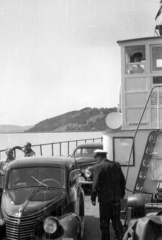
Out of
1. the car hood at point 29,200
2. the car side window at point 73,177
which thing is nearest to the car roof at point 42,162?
the car side window at point 73,177

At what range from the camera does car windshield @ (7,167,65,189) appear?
771 cm

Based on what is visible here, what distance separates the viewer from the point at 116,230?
7918 millimetres

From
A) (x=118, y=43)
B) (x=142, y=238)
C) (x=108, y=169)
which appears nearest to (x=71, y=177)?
(x=108, y=169)

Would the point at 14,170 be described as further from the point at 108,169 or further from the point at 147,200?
the point at 147,200

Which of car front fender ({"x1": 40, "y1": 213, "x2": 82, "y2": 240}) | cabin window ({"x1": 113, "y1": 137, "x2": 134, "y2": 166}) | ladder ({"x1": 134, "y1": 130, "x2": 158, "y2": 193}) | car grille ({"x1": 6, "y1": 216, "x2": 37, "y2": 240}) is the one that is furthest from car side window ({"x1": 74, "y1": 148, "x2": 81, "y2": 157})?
car grille ({"x1": 6, "y1": 216, "x2": 37, "y2": 240})

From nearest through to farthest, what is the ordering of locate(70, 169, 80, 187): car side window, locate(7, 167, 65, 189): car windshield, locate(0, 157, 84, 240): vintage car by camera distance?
locate(0, 157, 84, 240): vintage car, locate(7, 167, 65, 189): car windshield, locate(70, 169, 80, 187): car side window

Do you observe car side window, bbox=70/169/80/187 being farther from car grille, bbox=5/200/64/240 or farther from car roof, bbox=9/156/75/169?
car grille, bbox=5/200/64/240

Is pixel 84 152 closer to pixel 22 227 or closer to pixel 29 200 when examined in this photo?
pixel 29 200

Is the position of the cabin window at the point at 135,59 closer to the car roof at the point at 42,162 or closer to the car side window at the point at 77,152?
the car roof at the point at 42,162

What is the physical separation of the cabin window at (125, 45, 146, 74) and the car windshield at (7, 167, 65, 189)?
4398 mm

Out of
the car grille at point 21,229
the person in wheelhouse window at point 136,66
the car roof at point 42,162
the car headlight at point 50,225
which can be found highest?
the person in wheelhouse window at point 136,66

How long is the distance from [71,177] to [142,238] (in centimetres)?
369

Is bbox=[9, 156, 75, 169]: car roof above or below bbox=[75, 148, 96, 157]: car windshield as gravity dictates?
above

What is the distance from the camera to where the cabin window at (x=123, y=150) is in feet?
34.4
